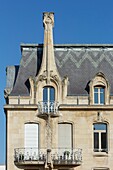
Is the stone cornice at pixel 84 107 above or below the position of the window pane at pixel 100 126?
above

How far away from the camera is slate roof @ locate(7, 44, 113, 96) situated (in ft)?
182

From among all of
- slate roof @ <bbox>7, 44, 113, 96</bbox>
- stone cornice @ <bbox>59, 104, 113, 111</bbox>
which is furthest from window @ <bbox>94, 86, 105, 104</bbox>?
slate roof @ <bbox>7, 44, 113, 96</bbox>

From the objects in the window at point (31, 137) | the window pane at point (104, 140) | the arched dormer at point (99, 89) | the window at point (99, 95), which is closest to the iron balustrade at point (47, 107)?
the window at point (31, 137)

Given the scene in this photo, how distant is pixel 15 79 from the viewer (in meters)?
56.2

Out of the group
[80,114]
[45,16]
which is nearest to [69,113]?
[80,114]

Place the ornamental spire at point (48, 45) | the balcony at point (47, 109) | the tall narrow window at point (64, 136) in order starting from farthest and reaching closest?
1. the ornamental spire at point (48, 45)
2. the tall narrow window at point (64, 136)
3. the balcony at point (47, 109)

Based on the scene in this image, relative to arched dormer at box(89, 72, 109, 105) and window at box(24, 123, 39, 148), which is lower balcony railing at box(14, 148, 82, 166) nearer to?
window at box(24, 123, 39, 148)

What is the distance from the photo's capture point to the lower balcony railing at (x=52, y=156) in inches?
2042

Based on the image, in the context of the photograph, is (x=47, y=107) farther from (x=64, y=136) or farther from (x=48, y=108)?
(x=64, y=136)

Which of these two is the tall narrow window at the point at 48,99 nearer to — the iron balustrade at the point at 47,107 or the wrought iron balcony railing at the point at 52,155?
the iron balustrade at the point at 47,107

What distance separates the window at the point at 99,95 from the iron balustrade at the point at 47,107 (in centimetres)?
380

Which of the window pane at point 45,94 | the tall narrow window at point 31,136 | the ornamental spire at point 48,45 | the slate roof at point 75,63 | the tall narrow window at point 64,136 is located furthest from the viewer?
the slate roof at point 75,63

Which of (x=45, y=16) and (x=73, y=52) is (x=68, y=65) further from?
→ (x=45, y=16)

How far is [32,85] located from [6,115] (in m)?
3.59
